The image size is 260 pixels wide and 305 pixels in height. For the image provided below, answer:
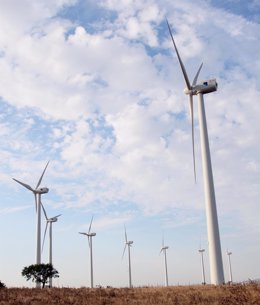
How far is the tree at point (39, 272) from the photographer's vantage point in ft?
253

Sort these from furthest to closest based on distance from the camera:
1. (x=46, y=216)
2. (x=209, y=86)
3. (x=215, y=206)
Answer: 1. (x=46, y=216)
2. (x=209, y=86)
3. (x=215, y=206)

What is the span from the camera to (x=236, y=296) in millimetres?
26094

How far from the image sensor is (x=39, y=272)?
7738cm

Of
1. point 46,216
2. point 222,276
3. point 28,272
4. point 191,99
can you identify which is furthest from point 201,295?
point 46,216

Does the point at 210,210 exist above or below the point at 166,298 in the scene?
above

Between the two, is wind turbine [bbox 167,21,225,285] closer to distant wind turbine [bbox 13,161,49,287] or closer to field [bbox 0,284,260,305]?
field [bbox 0,284,260,305]

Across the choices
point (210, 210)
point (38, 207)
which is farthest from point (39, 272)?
point (210, 210)

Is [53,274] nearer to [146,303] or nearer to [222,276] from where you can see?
[222,276]

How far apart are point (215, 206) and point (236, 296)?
1443 centimetres

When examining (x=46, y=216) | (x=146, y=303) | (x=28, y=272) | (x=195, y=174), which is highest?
(x=46, y=216)

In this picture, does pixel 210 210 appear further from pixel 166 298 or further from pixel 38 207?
pixel 38 207

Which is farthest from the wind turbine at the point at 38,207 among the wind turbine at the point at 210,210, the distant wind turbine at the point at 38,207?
the wind turbine at the point at 210,210

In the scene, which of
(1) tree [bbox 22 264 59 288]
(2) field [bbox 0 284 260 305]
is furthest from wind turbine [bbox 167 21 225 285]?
(1) tree [bbox 22 264 59 288]

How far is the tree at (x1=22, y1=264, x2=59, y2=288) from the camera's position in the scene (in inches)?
3031
